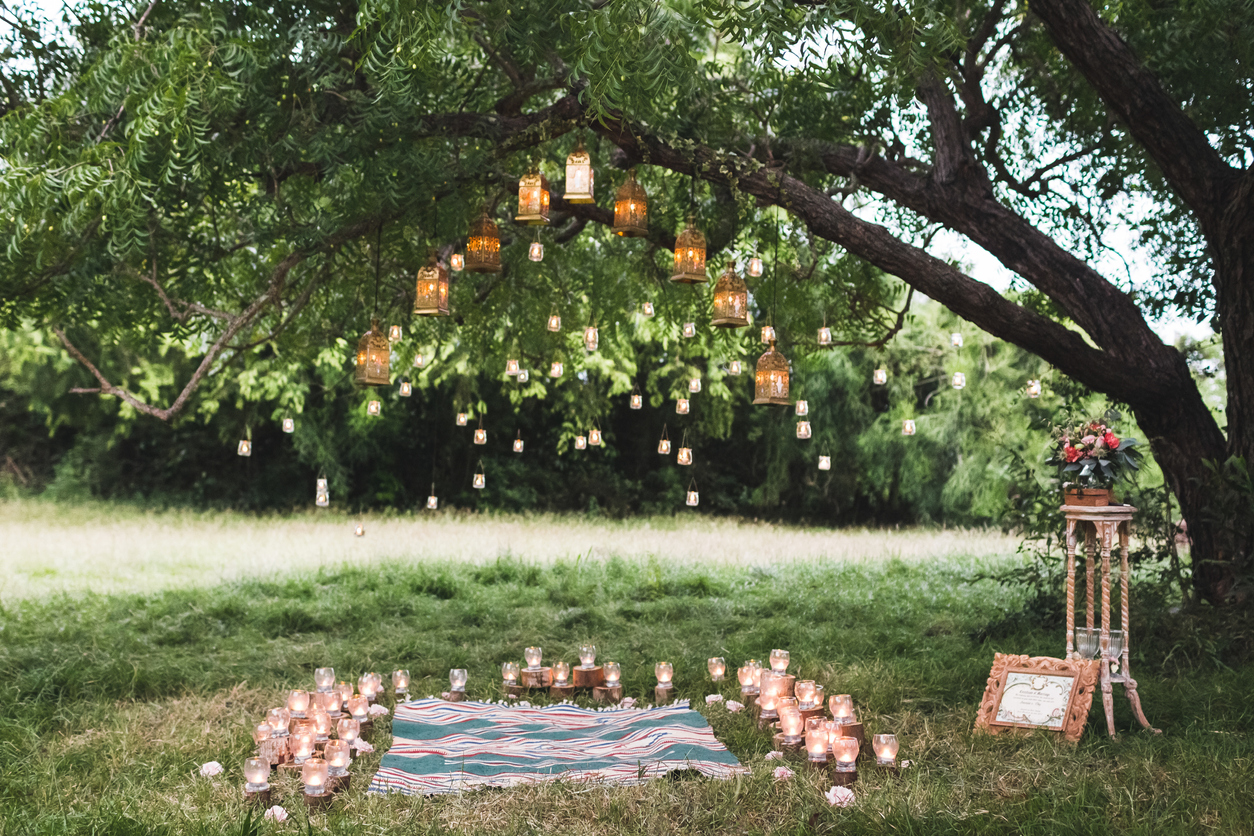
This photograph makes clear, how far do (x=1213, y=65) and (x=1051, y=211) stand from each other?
1.96 m

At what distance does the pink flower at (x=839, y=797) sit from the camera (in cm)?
408

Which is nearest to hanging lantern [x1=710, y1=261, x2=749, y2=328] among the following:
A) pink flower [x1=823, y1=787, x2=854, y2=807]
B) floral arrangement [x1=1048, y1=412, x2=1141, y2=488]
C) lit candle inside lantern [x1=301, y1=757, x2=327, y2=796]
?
floral arrangement [x1=1048, y1=412, x2=1141, y2=488]

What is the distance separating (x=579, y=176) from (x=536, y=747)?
9.94 ft

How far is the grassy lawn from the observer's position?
4.00 metres

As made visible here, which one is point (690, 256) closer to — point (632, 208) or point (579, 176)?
point (632, 208)

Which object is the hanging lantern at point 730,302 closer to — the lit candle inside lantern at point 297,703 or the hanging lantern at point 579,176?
the hanging lantern at point 579,176

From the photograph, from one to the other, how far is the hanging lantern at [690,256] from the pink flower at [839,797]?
9.60 feet

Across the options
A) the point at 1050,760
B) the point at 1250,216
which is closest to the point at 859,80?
the point at 1250,216

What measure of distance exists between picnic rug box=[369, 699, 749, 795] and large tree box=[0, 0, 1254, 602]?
244cm

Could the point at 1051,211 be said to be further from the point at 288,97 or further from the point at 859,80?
the point at 288,97

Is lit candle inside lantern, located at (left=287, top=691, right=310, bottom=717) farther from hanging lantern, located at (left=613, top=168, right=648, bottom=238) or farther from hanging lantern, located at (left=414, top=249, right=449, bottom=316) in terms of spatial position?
hanging lantern, located at (left=613, top=168, right=648, bottom=238)

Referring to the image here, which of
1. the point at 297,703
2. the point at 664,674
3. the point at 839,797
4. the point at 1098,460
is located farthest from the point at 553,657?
the point at 1098,460

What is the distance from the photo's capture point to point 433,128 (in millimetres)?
6574

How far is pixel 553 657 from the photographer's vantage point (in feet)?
24.8
